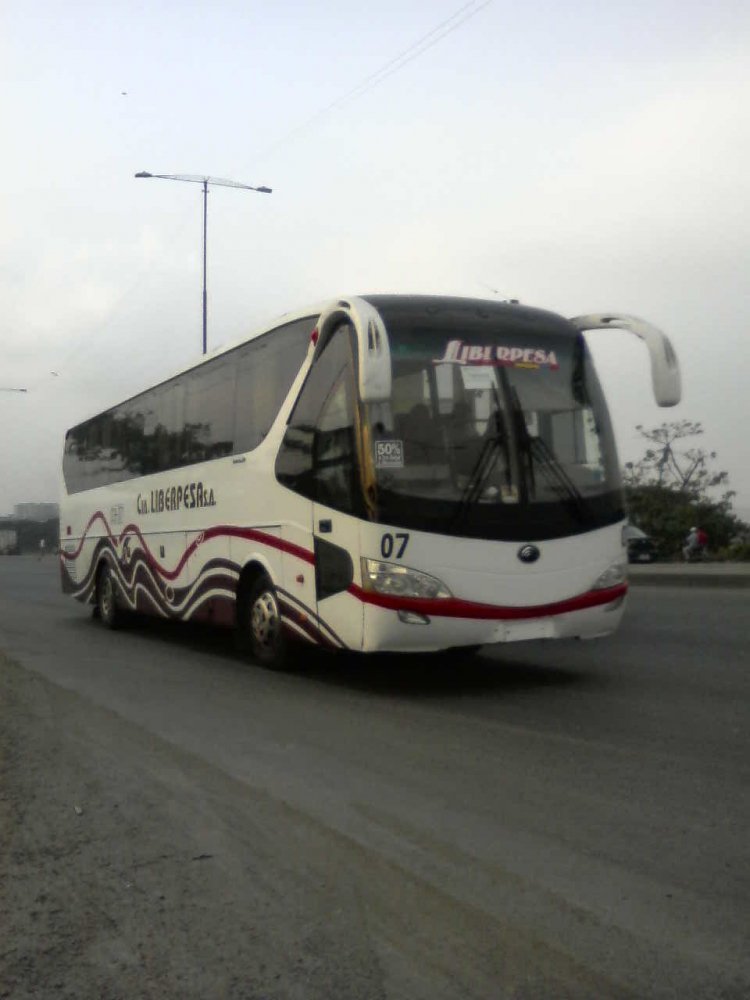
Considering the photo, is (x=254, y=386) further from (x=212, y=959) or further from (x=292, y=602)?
(x=212, y=959)

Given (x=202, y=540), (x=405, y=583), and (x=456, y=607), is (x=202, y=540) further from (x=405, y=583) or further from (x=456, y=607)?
(x=456, y=607)

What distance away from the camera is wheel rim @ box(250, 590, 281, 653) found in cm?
1181

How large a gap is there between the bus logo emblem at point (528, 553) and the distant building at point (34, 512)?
292 ft

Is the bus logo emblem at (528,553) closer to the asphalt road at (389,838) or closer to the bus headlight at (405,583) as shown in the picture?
the bus headlight at (405,583)

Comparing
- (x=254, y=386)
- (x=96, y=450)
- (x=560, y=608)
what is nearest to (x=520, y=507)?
(x=560, y=608)

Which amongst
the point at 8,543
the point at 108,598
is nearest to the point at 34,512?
the point at 8,543

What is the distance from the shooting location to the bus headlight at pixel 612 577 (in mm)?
10438

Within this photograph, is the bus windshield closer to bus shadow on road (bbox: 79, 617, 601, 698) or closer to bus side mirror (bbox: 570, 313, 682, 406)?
bus side mirror (bbox: 570, 313, 682, 406)

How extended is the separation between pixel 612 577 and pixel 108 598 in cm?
1001

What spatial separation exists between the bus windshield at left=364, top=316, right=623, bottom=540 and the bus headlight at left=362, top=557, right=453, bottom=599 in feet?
1.18

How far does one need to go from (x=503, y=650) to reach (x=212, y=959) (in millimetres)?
9795

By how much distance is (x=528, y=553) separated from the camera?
395 inches

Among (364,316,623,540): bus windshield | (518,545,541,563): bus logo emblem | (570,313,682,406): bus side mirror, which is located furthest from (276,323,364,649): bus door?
(570,313,682,406): bus side mirror

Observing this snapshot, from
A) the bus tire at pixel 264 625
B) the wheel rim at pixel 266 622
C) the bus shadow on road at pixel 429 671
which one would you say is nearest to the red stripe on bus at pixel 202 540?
the bus tire at pixel 264 625
